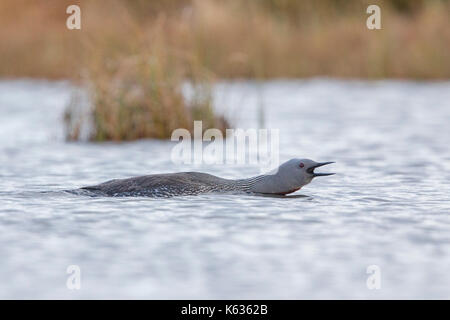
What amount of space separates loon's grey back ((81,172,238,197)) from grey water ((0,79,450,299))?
119mm

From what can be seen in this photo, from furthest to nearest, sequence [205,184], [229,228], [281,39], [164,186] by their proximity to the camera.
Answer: [281,39] < [205,184] < [164,186] < [229,228]

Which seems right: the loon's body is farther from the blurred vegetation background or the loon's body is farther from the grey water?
the blurred vegetation background

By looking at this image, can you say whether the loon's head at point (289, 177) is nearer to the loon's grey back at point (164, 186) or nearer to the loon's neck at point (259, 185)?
the loon's neck at point (259, 185)

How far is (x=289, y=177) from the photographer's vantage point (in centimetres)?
707

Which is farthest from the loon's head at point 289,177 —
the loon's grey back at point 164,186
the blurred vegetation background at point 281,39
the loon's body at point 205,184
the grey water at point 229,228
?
the blurred vegetation background at point 281,39

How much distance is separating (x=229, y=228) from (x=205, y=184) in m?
1.25

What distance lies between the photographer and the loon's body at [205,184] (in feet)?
23.1

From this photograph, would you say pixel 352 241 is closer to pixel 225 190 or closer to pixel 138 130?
pixel 225 190

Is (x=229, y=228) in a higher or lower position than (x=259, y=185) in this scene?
lower

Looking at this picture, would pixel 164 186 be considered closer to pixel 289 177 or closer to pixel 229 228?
pixel 289 177

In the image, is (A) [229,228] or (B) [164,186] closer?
(A) [229,228]

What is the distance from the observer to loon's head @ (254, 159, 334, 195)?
23.1 feet

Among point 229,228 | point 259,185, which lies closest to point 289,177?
point 259,185

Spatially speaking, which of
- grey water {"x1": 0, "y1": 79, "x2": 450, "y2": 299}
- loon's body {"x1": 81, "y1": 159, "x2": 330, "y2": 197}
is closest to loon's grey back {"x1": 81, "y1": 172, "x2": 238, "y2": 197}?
loon's body {"x1": 81, "y1": 159, "x2": 330, "y2": 197}
